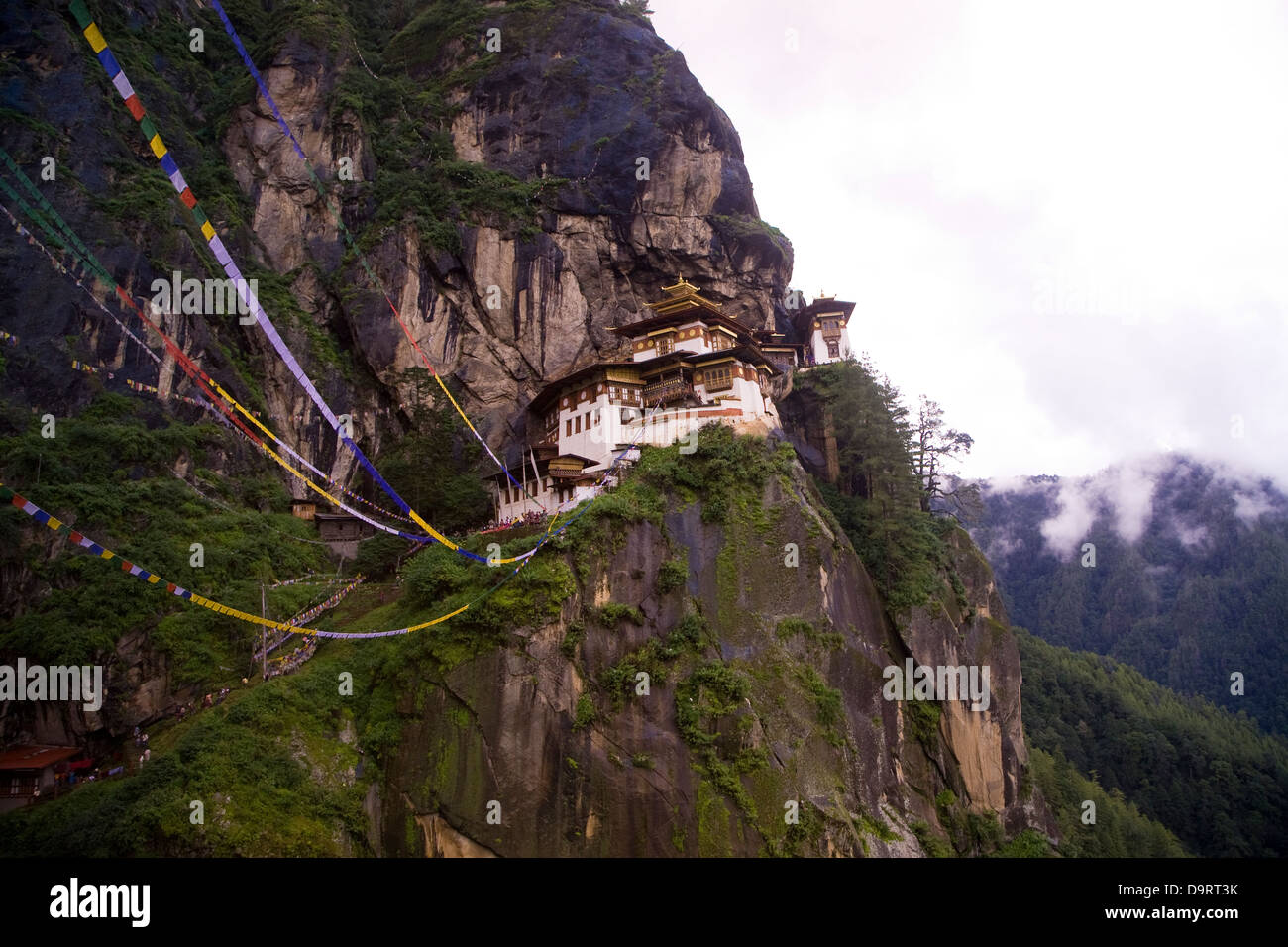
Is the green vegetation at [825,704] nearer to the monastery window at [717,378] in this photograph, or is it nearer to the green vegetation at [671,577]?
the green vegetation at [671,577]

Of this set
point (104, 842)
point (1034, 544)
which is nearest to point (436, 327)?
point (104, 842)

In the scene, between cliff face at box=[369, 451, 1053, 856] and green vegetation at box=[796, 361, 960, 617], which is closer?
cliff face at box=[369, 451, 1053, 856]

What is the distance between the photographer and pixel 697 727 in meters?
26.4

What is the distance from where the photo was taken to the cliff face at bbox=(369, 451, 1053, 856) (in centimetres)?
2503


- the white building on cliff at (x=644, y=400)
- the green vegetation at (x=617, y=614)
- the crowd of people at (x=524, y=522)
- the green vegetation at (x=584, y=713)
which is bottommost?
the green vegetation at (x=584, y=713)

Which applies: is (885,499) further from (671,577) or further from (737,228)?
(737,228)

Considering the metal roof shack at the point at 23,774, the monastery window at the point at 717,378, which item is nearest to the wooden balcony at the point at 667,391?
the monastery window at the point at 717,378

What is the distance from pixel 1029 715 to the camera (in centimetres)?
7206

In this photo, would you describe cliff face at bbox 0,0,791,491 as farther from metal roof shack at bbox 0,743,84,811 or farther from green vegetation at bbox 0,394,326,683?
metal roof shack at bbox 0,743,84,811

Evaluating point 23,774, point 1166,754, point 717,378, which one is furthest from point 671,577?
point 1166,754

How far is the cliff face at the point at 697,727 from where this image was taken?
25031 millimetres

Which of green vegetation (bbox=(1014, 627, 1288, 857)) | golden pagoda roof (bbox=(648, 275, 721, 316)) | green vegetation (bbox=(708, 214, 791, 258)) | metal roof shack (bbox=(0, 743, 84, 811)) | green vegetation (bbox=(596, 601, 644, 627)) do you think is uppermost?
green vegetation (bbox=(708, 214, 791, 258))

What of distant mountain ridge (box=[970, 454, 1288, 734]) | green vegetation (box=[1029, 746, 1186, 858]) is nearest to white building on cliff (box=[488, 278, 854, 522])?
green vegetation (box=[1029, 746, 1186, 858])

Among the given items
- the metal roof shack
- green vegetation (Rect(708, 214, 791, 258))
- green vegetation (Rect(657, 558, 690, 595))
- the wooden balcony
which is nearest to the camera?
the metal roof shack
